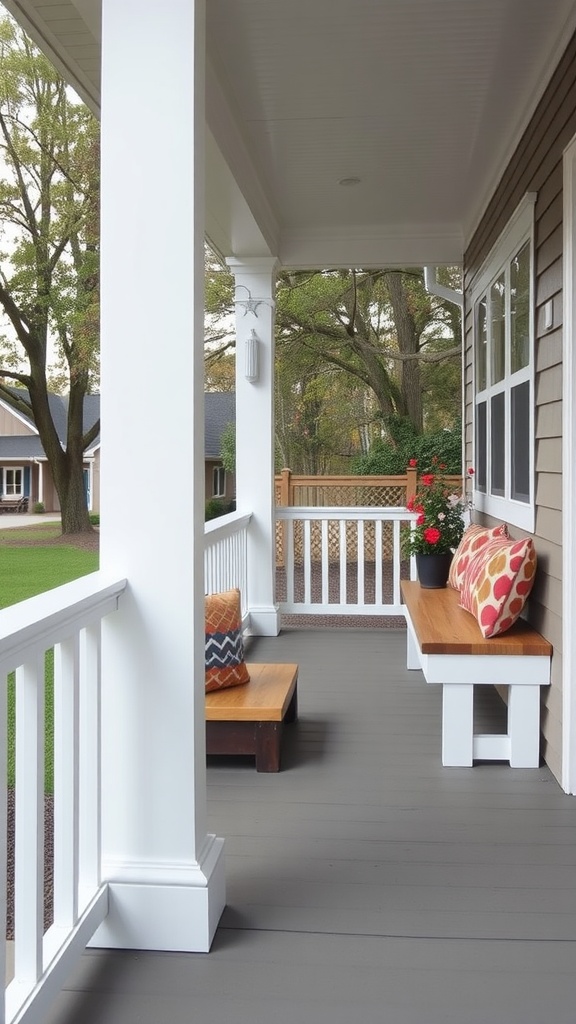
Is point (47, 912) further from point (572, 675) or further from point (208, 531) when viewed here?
point (208, 531)

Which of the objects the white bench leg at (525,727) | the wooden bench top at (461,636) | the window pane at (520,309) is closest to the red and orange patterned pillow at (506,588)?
the wooden bench top at (461,636)

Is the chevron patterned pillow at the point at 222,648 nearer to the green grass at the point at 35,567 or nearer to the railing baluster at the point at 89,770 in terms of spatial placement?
the railing baluster at the point at 89,770

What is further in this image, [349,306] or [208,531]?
[349,306]

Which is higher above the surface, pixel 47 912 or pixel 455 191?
pixel 455 191

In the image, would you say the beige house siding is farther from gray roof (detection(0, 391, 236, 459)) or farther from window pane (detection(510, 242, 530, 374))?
gray roof (detection(0, 391, 236, 459))

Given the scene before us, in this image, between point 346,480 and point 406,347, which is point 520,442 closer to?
point 346,480

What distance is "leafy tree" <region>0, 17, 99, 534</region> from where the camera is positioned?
1579cm

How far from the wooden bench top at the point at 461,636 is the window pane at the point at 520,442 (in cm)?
62

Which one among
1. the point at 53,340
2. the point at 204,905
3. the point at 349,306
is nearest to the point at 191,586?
the point at 204,905

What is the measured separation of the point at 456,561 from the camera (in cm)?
472

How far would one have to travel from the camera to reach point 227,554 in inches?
205

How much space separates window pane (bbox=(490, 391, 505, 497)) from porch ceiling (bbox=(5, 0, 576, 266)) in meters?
1.24

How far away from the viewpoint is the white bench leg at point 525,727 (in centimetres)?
335

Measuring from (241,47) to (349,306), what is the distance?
10.9 meters
